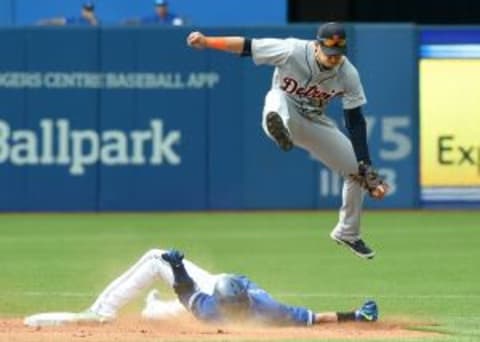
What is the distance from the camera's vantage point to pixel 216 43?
11406mm

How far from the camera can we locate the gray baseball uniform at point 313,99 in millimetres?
11906

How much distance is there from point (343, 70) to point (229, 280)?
7.99ft

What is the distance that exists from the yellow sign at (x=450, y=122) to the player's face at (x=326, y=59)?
10315 mm

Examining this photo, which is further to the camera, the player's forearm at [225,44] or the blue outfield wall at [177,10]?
the blue outfield wall at [177,10]

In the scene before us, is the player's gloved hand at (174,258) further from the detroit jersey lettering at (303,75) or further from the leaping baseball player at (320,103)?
the detroit jersey lettering at (303,75)

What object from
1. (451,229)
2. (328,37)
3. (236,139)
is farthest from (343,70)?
(236,139)

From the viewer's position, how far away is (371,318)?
424 inches

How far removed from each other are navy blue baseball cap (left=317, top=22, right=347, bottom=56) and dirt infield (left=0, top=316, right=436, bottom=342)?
2100 millimetres

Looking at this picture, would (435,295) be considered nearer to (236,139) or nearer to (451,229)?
(451,229)

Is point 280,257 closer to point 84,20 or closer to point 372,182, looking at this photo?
point 372,182

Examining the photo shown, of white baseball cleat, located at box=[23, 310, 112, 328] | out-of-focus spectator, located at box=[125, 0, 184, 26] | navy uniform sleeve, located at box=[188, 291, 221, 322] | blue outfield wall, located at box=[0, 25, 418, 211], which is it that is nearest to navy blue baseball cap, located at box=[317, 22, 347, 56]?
navy uniform sleeve, located at box=[188, 291, 221, 322]

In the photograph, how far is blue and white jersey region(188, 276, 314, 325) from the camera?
10.4 metres

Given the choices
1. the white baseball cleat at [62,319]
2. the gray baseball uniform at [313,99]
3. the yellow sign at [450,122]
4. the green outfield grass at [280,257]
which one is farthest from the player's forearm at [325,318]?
the yellow sign at [450,122]

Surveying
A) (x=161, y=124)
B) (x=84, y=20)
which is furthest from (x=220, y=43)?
(x=84, y=20)
